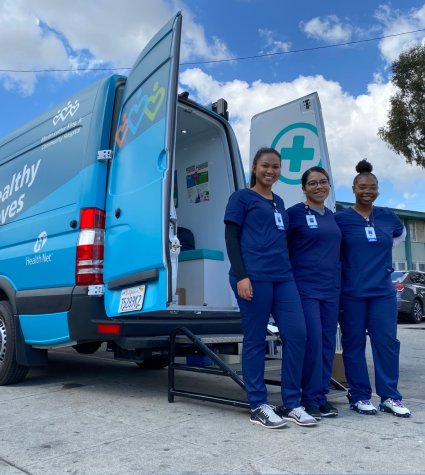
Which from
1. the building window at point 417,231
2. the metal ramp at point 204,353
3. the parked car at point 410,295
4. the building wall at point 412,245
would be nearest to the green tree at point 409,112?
the parked car at point 410,295

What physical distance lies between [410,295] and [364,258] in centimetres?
1099

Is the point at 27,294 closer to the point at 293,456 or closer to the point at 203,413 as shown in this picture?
the point at 203,413

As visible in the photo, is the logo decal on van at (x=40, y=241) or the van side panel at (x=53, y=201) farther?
the logo decal on van at (x=40, y=241)

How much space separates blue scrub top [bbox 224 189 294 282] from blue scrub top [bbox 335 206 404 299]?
548 millimetres

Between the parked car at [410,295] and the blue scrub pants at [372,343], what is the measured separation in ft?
33.6

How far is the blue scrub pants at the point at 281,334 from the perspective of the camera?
12.1 ft

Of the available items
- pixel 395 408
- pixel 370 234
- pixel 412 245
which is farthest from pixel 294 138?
pixel 412 245

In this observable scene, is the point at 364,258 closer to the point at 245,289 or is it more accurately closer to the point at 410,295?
the point at 245,289

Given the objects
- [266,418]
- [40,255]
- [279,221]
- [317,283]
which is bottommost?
[266,418]

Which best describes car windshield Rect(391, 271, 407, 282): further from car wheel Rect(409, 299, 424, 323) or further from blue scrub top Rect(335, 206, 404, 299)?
blue scrub top Rect(335, 206, 404, 299)

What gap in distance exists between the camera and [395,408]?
388 cm

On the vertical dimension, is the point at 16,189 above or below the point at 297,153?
below

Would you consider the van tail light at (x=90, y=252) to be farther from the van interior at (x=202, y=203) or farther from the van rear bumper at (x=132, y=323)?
the van interior at (x=202, y=203)

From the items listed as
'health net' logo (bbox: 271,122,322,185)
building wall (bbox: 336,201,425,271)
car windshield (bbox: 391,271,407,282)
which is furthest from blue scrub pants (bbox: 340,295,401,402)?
building wall (bbox: 336,201,425,271)
